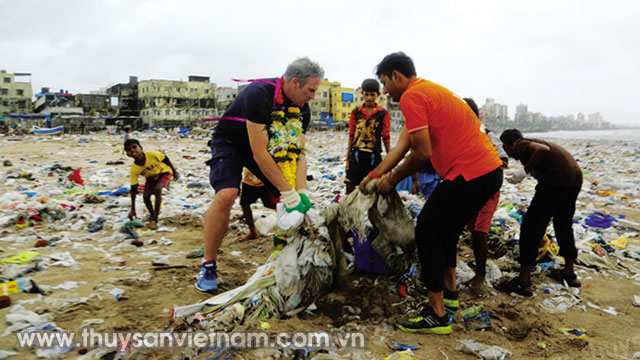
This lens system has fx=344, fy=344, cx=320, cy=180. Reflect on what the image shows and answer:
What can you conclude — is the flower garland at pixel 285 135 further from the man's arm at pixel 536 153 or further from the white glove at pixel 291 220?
the man's arm at pixel 536 153

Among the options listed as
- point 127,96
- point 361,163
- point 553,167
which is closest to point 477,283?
point 553,167

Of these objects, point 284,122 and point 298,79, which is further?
point 284,122

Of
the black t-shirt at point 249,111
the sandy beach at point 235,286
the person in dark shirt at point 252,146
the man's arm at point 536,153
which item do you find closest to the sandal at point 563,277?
the sandy beach at point 235,286

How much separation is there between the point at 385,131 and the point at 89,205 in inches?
171

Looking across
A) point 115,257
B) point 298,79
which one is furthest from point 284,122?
point 115,257

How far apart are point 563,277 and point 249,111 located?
3.03m

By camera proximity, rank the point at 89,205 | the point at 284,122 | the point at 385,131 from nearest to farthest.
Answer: the point at 284,122, the point at 385,131, the point at 89,205

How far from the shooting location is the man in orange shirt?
6.78 ft

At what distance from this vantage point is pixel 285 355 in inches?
72.2

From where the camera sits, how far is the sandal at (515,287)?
280 centimetres

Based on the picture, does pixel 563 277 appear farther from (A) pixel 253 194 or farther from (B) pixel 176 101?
(B) pixel 176 101

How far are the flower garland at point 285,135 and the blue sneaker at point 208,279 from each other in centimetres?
89

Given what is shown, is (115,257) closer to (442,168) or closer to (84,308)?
(84,308)

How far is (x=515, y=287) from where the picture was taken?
2.87m
